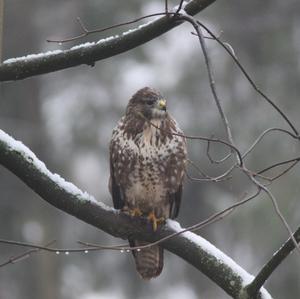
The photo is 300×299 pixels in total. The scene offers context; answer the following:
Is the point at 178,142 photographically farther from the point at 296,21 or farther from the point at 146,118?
the point at 296,21

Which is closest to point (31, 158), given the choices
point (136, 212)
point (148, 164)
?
point (136, 212)

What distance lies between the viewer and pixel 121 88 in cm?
1888

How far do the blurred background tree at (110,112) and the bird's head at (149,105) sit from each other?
1058 cm

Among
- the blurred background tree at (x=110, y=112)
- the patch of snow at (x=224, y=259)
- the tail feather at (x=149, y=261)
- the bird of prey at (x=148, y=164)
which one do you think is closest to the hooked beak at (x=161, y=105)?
the bird of prey at (x=148, y=164)

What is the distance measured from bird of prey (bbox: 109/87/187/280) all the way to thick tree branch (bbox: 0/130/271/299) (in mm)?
1330

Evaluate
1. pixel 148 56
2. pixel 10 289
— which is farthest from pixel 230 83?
pixel 10 289

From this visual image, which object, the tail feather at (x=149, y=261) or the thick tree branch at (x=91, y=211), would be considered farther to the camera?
the tail feather at (x=149, y=261)

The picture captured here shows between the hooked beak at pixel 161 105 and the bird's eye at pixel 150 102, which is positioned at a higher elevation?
the bird's eye at pixel 150 102

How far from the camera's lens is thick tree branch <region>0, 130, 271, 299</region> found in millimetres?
4562

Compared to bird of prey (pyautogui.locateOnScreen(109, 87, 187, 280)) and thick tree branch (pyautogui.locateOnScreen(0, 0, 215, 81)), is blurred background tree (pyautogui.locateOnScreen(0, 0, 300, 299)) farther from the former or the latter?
thick tree branch (pyautogui.locateOnScreen(0, 0, 215, 81))

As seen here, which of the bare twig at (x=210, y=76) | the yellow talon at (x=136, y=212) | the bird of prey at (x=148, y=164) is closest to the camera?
the bare twig at (x=210, y=76)

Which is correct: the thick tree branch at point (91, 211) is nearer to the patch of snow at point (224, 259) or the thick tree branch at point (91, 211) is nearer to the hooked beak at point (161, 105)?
the patch of snow at point (224, 259)

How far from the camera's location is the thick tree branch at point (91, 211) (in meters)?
4.56

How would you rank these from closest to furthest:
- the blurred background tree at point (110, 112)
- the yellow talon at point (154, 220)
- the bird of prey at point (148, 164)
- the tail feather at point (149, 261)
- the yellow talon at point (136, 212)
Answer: the yellow talon at point (154, 220), the yellow talon at point (136, 212), the bird of prey at point (148, 164), the tail feather at point (149, 261), the blurred background tree at point (110, 112)
